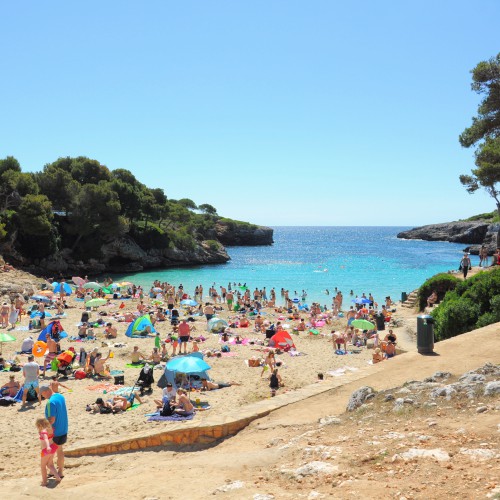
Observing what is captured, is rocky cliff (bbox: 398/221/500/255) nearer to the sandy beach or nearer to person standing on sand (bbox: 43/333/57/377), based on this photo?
the sandy beach

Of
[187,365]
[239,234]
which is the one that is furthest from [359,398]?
[239,234]

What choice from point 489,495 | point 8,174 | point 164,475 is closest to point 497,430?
point 489,495

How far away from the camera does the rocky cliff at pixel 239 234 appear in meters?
105

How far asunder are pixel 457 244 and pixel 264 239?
43.9m

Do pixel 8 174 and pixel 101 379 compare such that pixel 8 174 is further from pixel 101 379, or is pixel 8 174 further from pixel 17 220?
pixel 101 379

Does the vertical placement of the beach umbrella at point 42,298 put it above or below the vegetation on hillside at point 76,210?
below

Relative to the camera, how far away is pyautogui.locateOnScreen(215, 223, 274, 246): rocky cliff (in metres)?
105

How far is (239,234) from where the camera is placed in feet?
351

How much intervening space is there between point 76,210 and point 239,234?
2381 inches

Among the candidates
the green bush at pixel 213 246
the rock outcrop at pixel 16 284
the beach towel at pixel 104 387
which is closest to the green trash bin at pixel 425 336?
the beach towel at pixel 104 387

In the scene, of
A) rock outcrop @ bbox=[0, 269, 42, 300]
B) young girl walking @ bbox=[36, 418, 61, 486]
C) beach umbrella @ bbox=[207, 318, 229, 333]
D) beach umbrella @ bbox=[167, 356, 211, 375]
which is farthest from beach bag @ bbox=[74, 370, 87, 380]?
rock outcrop @ bbox=[0, 269, 42, 300]

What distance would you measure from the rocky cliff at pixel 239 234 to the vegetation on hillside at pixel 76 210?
40.1 metres

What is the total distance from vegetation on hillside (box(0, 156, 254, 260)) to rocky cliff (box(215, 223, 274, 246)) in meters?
40.1

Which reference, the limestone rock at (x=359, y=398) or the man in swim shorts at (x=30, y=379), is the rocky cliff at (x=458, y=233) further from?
the man in swim shorts at (x=30, y=379)
